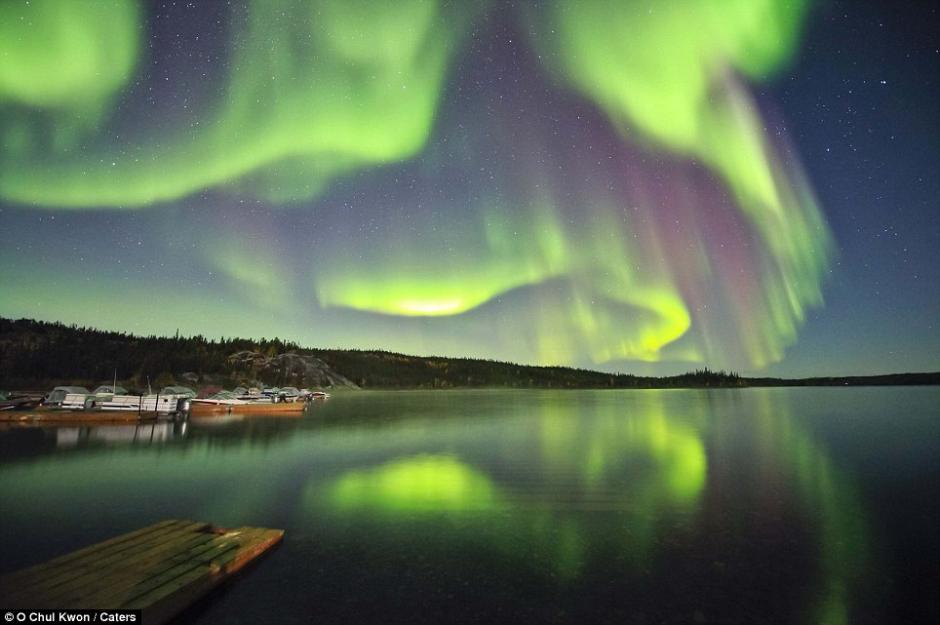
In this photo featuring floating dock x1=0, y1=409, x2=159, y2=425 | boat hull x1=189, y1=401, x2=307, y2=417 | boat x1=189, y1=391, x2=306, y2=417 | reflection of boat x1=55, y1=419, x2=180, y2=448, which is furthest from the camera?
boat hull x1=189, y1=401, x2=307, y2=417

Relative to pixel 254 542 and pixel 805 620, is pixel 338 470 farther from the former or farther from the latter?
pixel 805 620

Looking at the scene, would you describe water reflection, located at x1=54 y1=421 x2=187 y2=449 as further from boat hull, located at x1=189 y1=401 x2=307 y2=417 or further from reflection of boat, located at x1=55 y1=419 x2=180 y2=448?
boat hull, located at x1=189 y1=401 x2=307 y2=417

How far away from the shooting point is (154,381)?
579 ft

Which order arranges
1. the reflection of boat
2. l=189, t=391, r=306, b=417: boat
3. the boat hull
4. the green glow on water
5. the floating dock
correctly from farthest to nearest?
the boat hull, l=189, t=391, r=306, b=417: boat, the floating dock, the reflection of boat, the green glow on water

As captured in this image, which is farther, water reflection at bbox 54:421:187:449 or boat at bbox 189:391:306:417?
boat at bbox 189:391:306:417

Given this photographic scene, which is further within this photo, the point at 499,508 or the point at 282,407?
the point at 282,407

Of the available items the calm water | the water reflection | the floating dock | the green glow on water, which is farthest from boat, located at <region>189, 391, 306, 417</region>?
the green glow on water

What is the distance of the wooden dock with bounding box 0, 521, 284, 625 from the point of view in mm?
9961

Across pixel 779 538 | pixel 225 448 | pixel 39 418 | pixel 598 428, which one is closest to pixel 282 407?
pixel 39 418

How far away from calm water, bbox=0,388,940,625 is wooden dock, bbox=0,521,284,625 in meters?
0.78

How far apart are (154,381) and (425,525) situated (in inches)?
7748

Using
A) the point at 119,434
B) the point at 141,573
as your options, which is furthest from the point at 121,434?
the point at 141,573

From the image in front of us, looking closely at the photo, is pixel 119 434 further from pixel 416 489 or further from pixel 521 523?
pixel 521 523

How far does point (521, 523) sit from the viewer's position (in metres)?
20.1
